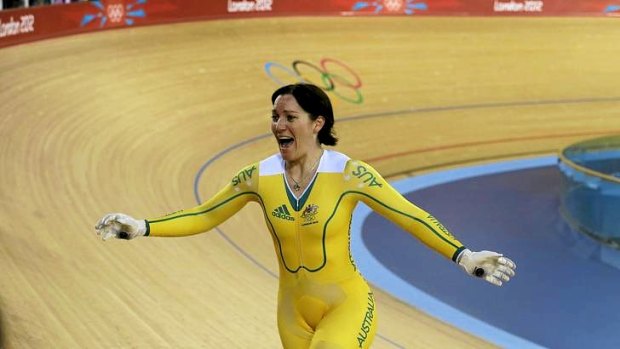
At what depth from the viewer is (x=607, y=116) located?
12.1m

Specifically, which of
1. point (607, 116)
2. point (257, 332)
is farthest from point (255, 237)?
point (607, 116)

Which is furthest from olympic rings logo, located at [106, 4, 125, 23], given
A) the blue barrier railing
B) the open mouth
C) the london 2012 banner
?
the open mouth

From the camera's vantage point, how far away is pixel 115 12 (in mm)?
11258

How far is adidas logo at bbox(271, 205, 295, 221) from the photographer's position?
10.1 ft

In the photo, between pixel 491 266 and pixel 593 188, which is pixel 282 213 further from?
pixel 593 188

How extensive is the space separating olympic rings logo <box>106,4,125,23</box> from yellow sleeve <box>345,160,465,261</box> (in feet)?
28.5

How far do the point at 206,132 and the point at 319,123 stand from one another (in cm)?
655

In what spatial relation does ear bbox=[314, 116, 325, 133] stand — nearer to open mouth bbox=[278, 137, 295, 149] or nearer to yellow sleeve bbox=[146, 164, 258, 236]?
open mouth bbox=[278, 137, 295, 149]

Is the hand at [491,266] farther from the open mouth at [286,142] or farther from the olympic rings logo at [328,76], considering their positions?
the olympic rings logo at [328,76]

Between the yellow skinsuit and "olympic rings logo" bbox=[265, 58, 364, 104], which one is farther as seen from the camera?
"olympic rings logo" bbox=[265, 58, 364, 104]

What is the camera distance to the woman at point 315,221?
3.05m

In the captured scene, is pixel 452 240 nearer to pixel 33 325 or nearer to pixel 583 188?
pixel 33 325

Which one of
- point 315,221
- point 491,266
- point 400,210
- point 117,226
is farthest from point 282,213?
point 491,266

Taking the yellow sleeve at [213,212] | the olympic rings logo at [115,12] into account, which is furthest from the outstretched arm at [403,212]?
the olympic rings logo at [115,12]
